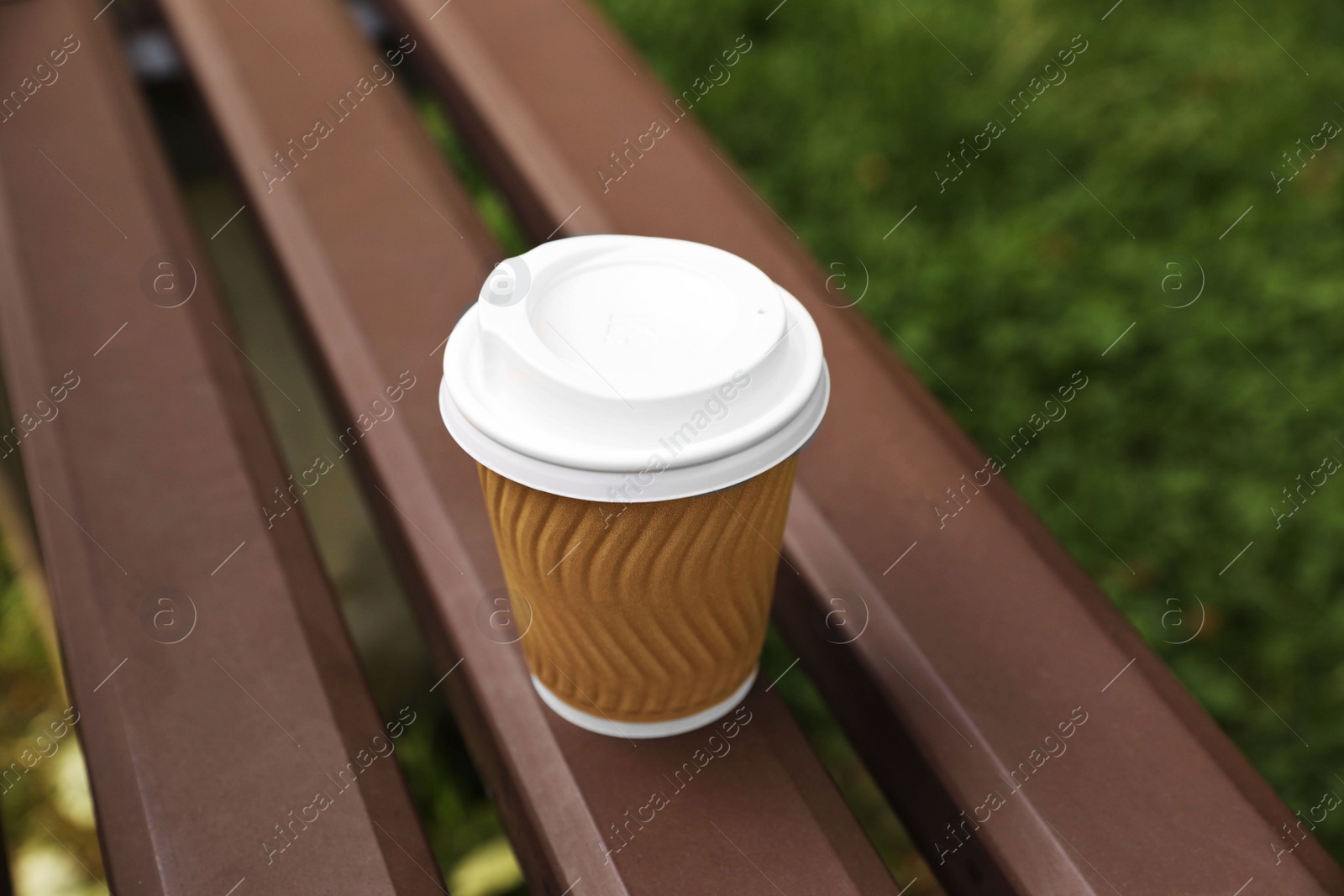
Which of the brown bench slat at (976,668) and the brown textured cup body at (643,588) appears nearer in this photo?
the brown textured cup body at (643,588)

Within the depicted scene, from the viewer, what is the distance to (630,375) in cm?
97

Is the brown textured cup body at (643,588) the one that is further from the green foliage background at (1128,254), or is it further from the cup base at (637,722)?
the green foliage background at (1128,254)

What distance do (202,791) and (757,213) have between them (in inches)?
48.7

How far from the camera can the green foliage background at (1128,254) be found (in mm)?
2289

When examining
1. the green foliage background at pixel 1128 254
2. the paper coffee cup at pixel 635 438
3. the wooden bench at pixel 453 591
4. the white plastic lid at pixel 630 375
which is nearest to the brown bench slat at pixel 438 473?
the wooden bench at pixel 453 591

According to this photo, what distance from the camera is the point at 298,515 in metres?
1.49

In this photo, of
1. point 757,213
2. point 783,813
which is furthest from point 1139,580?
point 783,813

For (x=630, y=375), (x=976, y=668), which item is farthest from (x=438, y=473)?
→ (x=976, y=668)

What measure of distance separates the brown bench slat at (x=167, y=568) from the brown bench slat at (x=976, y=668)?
574 millimetres

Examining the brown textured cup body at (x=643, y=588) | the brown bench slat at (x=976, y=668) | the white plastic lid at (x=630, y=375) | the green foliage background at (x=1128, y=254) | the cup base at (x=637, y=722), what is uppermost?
the white plastic lid at (x=630, y=375)

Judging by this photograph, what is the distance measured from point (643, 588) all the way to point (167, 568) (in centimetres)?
70

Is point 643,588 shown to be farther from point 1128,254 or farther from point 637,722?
point 1128,254

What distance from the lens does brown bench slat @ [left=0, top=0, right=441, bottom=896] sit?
Answer: 1161mm

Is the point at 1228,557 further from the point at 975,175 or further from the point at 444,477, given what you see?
the point at 444,477
